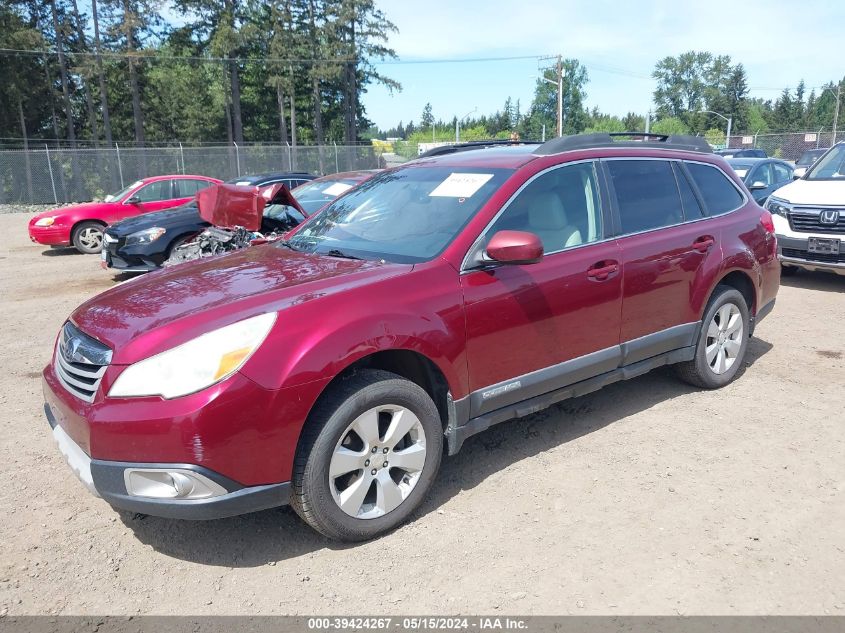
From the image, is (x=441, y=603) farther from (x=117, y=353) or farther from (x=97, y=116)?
(x=97, y=116)

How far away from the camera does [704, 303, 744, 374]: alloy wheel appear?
15.9 feet

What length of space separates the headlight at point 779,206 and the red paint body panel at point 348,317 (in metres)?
4.83

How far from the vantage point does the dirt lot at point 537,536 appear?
107 inches

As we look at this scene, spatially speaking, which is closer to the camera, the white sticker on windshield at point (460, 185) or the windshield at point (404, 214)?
the windshield at point (404, 214)

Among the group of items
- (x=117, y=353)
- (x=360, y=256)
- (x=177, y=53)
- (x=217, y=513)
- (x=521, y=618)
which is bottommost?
(x=521, y=618)

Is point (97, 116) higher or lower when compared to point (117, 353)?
higher

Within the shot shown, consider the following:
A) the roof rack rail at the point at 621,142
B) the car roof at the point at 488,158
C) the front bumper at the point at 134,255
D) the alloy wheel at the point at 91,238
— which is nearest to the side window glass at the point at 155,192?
the alloy wheel at the point at 91,238

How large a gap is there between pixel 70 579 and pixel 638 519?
8.85 ft

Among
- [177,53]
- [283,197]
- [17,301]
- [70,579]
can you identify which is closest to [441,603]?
[70,579]

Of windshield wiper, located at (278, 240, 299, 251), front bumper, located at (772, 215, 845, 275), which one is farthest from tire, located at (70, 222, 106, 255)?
front bumper, located at (772, 215, 845, 275)

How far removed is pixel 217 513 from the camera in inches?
106

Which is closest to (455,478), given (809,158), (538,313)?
(538,313)

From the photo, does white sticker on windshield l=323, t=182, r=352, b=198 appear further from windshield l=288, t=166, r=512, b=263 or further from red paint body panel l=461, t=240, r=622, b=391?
red paint body panel l=461, t=240, r=622, b=391

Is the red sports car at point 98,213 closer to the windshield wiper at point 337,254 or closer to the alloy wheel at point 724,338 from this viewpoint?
the windshield wiper at point 337,254
